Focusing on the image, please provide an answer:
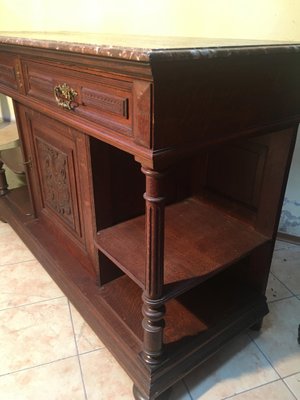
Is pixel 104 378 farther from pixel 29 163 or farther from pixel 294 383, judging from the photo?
pixel 29 163

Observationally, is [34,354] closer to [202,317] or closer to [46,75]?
[202,317]

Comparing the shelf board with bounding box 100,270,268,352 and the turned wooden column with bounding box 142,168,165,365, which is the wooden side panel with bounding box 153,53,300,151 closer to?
the turned wooden column with bounding box 142,168,165,365

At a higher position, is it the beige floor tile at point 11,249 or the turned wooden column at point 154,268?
the turned wooden column at point 154,268

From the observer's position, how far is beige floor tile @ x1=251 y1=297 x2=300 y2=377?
1.13 meters

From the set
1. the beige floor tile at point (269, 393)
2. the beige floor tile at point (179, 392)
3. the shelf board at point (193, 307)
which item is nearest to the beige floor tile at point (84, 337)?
the shelf board at point (193, 307)

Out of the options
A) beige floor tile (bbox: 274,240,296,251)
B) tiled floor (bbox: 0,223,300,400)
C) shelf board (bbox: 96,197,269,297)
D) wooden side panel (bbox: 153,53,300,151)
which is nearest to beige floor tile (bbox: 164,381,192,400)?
tiled floor (bbox: 0,223,300,400)

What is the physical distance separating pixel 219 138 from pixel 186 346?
61 cm

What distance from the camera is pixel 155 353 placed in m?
0.94

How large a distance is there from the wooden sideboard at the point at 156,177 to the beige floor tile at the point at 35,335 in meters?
0.11

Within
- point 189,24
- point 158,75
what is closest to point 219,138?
point 158,75

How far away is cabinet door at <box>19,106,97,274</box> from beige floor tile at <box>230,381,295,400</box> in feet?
2.01

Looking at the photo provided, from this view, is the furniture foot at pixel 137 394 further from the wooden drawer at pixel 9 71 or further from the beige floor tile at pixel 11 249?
the wooden drawer at pixel 9 71

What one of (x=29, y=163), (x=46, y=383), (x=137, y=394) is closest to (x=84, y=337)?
(x=46, y=383)

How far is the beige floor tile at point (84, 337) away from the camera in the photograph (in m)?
1.19
